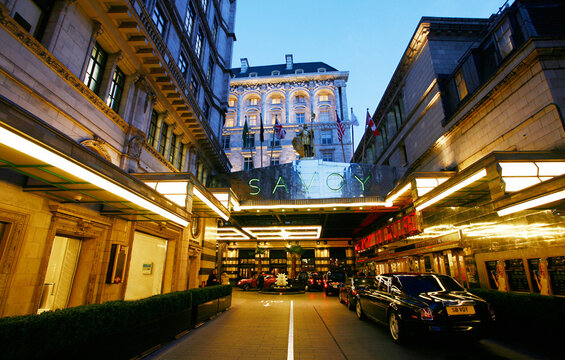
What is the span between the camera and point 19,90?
6523mm

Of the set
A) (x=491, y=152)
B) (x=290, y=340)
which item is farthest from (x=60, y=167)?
(x=491, y=152)

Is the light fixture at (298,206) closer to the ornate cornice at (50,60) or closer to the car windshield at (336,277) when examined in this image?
the car windshield at (336,277)

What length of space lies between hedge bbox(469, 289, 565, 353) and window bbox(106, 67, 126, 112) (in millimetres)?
14320

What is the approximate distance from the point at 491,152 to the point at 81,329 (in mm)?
10892

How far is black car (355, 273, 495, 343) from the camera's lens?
6.27m

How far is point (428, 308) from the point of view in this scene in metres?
6.48

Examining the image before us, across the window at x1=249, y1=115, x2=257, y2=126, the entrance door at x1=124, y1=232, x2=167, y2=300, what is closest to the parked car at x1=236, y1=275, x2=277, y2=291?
the entrance door at x1=124, y1=232, x2=167, y2=300

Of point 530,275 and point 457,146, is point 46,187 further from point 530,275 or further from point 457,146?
point 457,146

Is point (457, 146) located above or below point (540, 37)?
below

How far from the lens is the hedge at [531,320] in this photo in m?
6.36

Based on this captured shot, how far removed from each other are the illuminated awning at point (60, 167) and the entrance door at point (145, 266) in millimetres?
3597

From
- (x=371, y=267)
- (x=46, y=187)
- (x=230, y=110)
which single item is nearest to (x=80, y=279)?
(x=46, y=187)

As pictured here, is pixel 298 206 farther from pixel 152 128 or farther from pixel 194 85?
pixel 194 85

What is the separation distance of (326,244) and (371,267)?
8788 millimetres
